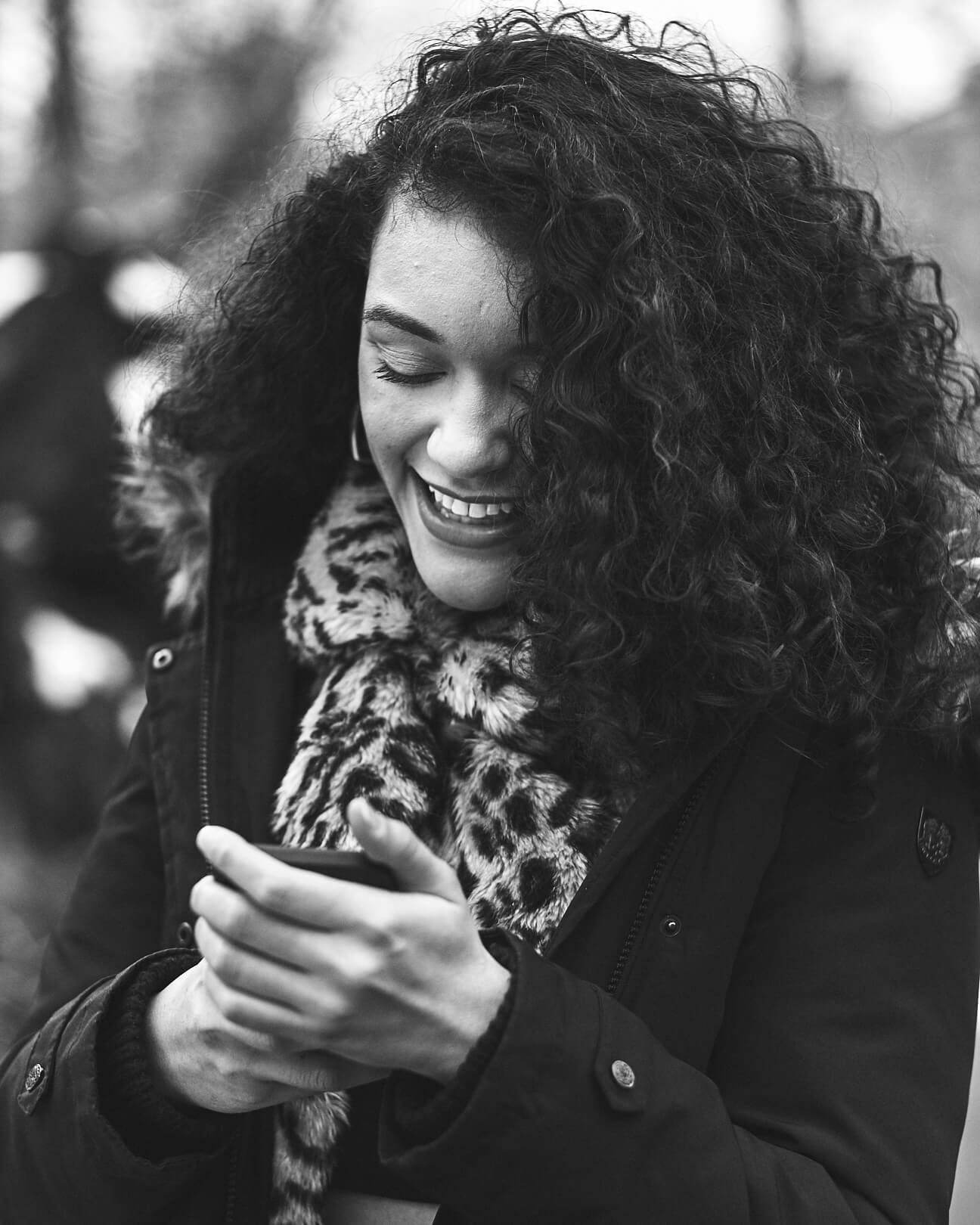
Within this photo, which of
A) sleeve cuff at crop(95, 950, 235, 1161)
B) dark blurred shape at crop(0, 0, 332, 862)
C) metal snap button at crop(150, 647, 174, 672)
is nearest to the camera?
sleeve cuff at crop(95, 950, 235, 1161)

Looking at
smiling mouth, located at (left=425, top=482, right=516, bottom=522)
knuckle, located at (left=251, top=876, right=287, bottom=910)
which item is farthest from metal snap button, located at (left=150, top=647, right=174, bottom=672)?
knuckle, located at (left=251, top=876, right=287, bottom=910)

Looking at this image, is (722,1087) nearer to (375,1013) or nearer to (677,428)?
(375,1013)

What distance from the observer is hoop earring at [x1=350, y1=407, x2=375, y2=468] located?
75.1 inches

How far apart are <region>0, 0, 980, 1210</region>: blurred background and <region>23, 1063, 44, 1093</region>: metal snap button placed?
208cm

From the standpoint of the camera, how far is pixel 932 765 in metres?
1.54

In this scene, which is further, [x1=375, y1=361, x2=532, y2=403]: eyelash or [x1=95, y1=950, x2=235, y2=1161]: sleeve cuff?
[x1=375, y1=361, x2=532, y2=403]: eyelash

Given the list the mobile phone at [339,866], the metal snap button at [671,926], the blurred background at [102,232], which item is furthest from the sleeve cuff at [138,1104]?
the blurred background at [102,232]

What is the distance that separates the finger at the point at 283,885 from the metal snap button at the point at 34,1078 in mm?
650

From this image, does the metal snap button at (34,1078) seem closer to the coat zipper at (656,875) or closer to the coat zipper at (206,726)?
the coat zipper at (206,726)

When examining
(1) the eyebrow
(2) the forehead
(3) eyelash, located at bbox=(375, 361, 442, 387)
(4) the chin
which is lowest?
(4) the chin

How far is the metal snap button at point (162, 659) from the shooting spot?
1871mm

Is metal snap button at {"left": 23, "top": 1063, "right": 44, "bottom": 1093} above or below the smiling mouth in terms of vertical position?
below

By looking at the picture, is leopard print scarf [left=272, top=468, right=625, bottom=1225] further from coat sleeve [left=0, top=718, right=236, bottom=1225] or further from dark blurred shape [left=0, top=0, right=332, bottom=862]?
dark blurred shape [left=0, top=0, right=332, bottom=862]

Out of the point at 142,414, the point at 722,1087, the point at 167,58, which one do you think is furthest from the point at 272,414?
the point at 167,58
